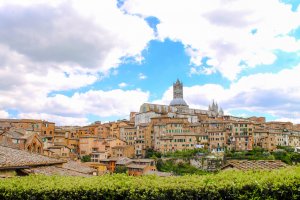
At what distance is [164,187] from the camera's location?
30.4 ft

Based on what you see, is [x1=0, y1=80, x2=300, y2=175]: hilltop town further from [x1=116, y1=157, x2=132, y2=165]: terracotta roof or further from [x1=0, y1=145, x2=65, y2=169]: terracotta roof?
[x1=0, y1=145, x2=65, y2=169]: terracotta roof

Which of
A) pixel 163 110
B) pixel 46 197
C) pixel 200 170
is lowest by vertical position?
pixel 200 170

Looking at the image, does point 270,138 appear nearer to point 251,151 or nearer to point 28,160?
point 251,151

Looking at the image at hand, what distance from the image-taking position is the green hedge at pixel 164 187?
29.2ft

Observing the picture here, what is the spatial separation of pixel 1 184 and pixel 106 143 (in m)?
87.8

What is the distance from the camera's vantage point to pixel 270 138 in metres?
97.0

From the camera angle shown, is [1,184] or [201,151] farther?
[201,151]

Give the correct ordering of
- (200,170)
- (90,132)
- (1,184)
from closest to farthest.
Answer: (1,184)
(200,170)
(90,132)

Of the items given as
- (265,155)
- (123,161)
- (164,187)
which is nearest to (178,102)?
(265,155)

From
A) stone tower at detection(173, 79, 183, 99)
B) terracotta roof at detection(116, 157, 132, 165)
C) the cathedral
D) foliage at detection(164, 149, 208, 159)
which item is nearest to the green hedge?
terracotta roof at detection(116, 157, 132, 165)

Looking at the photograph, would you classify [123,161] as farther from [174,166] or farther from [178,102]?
[178,102]

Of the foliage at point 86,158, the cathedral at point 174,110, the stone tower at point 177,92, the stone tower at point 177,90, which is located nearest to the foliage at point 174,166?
the foliage at point 86,158

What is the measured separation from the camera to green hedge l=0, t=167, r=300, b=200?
8.90 meters

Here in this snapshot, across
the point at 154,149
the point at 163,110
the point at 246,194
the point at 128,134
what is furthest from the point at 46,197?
the point at 163,110
